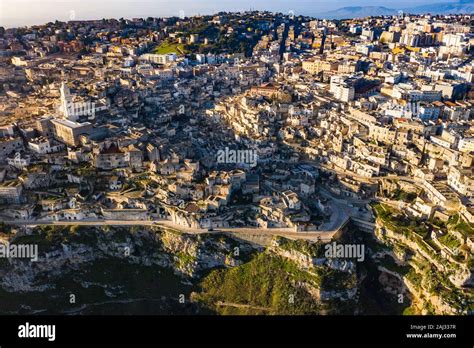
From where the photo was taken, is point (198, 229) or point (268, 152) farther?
point (268, 152)

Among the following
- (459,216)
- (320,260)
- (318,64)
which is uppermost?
(318,64)

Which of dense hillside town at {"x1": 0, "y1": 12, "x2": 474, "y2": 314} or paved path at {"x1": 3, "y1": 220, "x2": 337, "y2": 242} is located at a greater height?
dense hillside town at {"x1": 0, "y1": 12, "x2": 474, "y2": 314}

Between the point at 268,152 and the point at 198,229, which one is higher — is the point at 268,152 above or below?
above

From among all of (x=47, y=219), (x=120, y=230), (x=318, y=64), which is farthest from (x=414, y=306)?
(x=318, y=64)

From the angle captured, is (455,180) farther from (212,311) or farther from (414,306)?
(212,311)

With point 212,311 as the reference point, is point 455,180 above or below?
above

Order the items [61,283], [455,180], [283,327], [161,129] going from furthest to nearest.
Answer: [161,129], [455,180], [61,283], [283,327]

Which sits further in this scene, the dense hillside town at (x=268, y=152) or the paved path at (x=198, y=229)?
the dense hillside town at (x=268, y=152)

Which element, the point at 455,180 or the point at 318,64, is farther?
the point at 318,64

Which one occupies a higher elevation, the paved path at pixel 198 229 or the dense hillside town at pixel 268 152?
the dense hillside town at pixel 268 152

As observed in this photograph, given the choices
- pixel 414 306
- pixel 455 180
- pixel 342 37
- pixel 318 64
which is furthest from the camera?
pixel 342 37

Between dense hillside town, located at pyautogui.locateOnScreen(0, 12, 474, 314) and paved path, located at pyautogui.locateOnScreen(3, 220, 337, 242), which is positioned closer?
paved path, located at pyautogui.locateOnScreen(3, 220, 337, 242)
